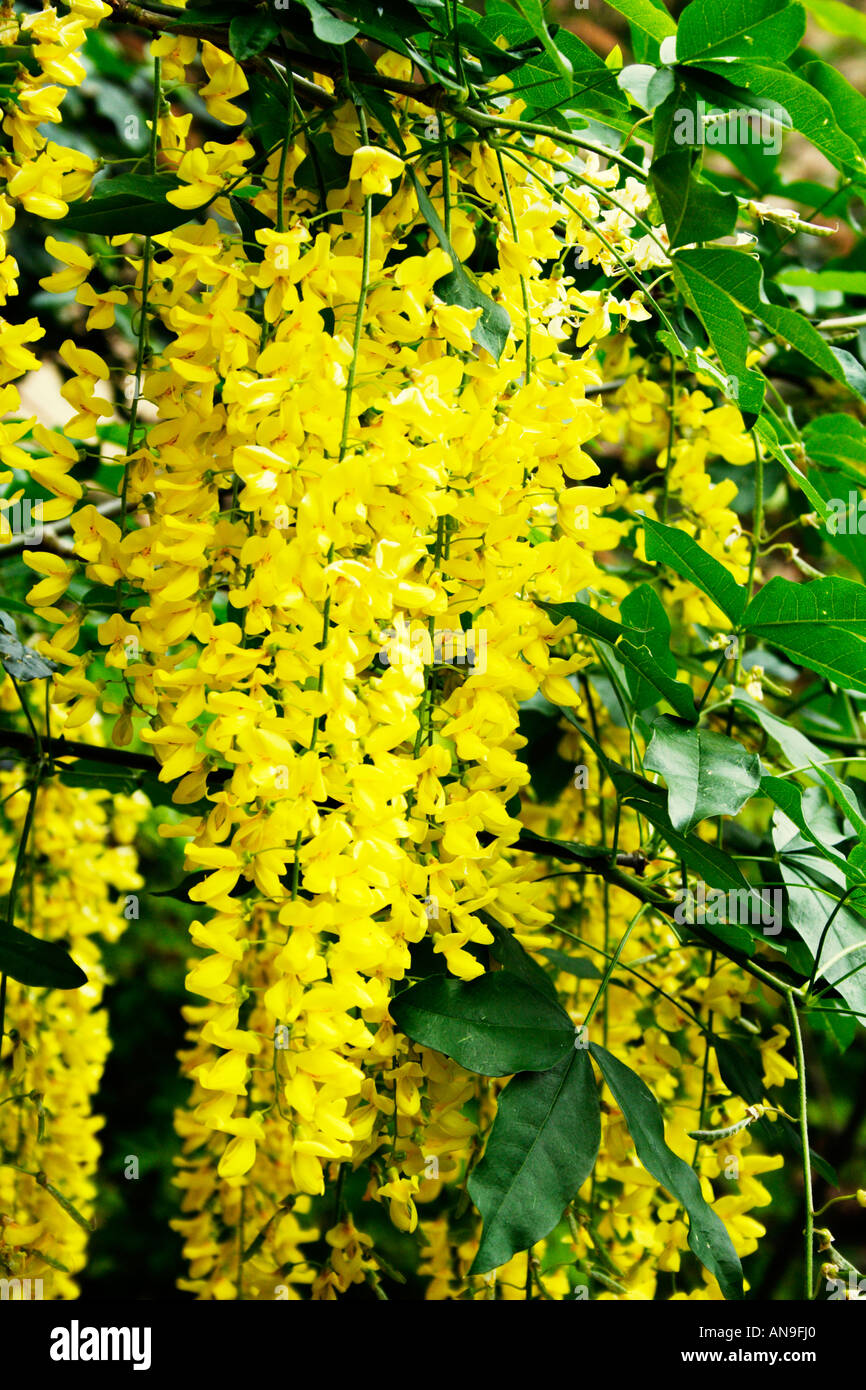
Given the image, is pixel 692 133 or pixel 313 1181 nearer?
pixel 313 1181

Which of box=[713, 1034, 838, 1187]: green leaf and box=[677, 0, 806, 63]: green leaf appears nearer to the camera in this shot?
box=[677, 0, 806, 63]: green leaf

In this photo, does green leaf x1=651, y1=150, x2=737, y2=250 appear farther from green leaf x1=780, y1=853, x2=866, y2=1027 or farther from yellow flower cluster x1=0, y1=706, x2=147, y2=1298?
yellow flower cluster x1=0, y1=706, x2=147, y2=1298

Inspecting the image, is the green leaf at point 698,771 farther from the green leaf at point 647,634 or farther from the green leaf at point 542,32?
the green leaf at point 542,32

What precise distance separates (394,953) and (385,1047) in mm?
109

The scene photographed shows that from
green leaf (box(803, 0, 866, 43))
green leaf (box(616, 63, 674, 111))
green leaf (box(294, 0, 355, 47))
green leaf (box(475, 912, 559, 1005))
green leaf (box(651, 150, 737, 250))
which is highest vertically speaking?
green leaf (box(803, 0, 866, 43))

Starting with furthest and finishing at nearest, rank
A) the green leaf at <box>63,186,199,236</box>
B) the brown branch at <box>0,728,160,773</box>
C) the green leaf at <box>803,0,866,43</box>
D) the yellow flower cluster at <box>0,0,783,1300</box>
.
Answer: the green leaf at <box>803,0,866,43</box>
the brown branch at <box>0,728,160,773</box>
the green leaf at <box>63,186,199,236</box>
the yellow flower cluster at <box>0,0,783,1300</box>

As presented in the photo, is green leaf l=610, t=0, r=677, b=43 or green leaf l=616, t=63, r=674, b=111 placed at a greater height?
green leaf l=610, t=0, r=677, b=43

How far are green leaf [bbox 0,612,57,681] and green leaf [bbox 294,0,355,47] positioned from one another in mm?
561

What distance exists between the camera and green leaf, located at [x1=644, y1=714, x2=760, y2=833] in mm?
769

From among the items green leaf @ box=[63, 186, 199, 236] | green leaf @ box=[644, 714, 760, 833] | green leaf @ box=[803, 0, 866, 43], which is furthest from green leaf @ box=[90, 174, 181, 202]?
green leaf @ box=[803, 0, 866, 43]

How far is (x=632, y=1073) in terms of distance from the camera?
872mm

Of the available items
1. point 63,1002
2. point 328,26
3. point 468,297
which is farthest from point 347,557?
point 63,1002
